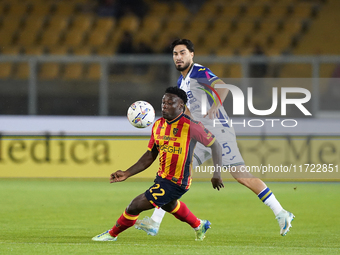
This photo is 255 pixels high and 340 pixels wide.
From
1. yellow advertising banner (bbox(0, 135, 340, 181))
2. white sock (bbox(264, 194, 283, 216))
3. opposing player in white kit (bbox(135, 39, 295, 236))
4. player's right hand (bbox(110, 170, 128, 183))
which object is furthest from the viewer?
yellow advertising banner (bbox(0, 135, 340, 181))

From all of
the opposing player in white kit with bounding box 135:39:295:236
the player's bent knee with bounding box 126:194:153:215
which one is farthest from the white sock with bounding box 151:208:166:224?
the player's bent knee with bounding box 126:194:153:215

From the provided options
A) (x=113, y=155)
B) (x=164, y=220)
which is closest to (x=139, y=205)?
(x=164, y=220)

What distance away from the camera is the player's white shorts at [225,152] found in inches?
246

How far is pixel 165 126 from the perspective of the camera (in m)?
5.66

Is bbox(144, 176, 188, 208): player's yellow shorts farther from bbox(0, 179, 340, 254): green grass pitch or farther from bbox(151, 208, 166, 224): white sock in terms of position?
bbox(151, 208, 166, 224): white sock

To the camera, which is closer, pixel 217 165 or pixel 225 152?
pixel 217 165

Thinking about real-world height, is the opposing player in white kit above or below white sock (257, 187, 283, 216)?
above

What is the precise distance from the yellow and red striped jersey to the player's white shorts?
670 millimetres

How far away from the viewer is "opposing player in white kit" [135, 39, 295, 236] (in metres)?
6.16

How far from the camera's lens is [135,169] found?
5.64 m

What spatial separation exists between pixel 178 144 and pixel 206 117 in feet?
2.83

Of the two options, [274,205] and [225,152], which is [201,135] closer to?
[225,152]

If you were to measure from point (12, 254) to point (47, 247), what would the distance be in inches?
16.8

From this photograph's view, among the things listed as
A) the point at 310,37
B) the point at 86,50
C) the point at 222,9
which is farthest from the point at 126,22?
the point at 310,37
